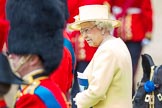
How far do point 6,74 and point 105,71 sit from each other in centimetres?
128

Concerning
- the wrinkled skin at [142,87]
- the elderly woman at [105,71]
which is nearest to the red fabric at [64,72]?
the elderly woman at [105,71]

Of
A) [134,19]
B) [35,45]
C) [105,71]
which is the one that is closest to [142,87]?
[105,71]

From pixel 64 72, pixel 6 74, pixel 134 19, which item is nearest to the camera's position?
pixel 6 74

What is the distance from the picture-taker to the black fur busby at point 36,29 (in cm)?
279

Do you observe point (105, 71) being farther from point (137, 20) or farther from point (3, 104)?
point (137, 20)

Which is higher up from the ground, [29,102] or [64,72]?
[29,102]

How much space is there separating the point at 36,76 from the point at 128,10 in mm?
2922

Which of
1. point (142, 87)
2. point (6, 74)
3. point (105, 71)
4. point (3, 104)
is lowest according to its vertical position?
point (142, 87)

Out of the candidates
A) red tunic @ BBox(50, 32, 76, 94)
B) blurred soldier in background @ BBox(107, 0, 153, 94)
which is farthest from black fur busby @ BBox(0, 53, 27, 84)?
blurred soldier in background @ BBox(107, 0, 153, 94)

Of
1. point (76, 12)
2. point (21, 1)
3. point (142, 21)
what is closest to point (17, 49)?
point (21, 1)

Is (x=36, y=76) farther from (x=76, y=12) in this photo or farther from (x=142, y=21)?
(x=142, y=21)

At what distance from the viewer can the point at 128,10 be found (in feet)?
18.3

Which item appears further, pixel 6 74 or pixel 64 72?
pixel 64 72

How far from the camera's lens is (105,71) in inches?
151
